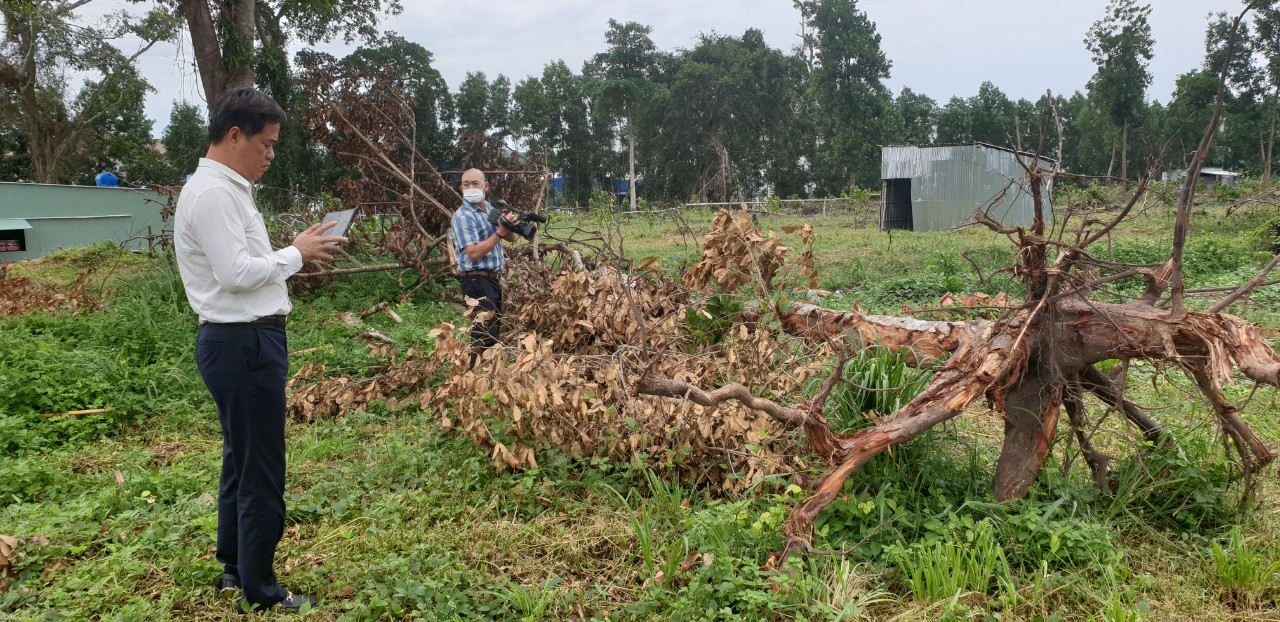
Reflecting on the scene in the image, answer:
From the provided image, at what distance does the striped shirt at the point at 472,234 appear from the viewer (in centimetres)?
556

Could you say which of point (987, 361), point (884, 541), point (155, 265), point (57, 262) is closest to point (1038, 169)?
point (987, 361)

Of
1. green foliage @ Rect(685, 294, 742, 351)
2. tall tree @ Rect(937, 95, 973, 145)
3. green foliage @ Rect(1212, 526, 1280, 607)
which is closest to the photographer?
green foliage @ Rect(1212, 526, 1280, 607)

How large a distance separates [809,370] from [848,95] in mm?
44445

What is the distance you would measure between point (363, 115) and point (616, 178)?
42152mm

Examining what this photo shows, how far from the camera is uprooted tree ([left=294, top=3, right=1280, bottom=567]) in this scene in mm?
3049

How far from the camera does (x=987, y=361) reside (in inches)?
124

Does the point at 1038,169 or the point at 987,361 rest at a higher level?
the point at 1038,169

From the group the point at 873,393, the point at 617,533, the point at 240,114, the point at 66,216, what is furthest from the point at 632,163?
the point at 240,114

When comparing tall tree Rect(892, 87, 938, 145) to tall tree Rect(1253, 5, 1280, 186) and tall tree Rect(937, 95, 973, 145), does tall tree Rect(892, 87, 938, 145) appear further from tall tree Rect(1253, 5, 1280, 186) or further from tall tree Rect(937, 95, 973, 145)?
tall tree Rect(1253, 5, 1280, 186)

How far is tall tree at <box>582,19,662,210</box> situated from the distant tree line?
13 centimetres

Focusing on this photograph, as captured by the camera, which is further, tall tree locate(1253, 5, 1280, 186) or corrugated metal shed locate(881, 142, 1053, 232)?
tall tree locate(1253, 5, 1280, 186)

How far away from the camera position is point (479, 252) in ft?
17.9

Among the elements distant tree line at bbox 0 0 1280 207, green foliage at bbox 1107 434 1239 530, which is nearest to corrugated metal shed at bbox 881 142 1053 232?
distant tree line at bbox 0 0 1280 207

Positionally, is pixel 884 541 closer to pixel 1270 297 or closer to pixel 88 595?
pixel 88 595
